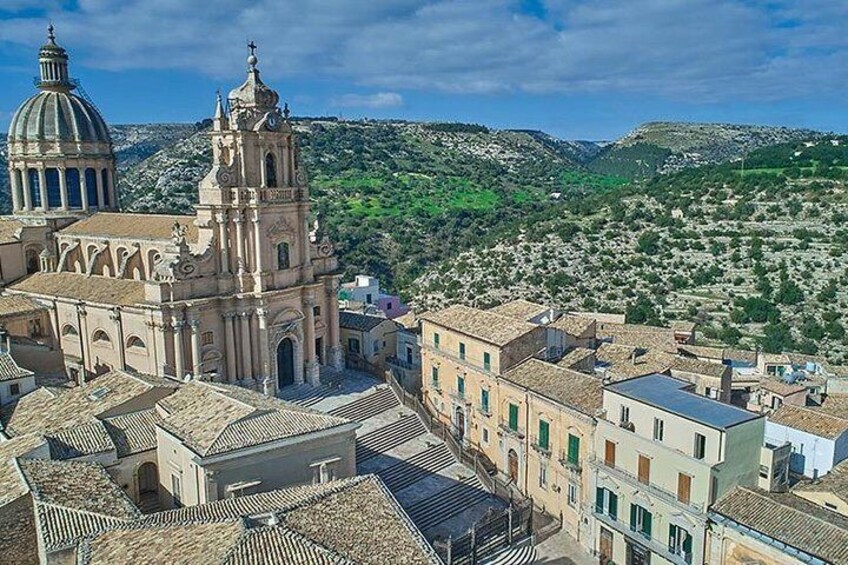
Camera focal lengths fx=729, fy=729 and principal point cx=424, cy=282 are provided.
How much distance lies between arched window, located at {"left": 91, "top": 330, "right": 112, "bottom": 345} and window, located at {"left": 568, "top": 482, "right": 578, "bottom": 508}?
23.4 meters

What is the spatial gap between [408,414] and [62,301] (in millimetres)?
19118

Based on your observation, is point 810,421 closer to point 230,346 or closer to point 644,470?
point 644,470

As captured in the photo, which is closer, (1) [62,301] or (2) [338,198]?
(1) [62,301]

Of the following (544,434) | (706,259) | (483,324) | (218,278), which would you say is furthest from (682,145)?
(218,278)

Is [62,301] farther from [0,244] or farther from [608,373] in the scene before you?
[608,373]

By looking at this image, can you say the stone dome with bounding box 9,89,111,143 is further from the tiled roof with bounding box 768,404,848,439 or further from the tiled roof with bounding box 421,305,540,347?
the tiled roof with bounding box 768,404,848,439

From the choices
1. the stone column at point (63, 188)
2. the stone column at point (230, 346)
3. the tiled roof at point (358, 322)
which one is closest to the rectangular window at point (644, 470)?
the tiled roof at point (358, 322)

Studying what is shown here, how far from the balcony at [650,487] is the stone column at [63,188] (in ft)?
117

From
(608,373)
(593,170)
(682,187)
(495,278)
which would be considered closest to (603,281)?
(495,278)

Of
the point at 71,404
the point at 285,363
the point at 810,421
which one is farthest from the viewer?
the point at 285,363

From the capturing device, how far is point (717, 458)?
24.9 metres

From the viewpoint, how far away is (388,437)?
3459 centimetres

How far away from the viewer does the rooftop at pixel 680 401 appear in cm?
2570

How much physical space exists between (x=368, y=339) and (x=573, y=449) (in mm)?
15887
